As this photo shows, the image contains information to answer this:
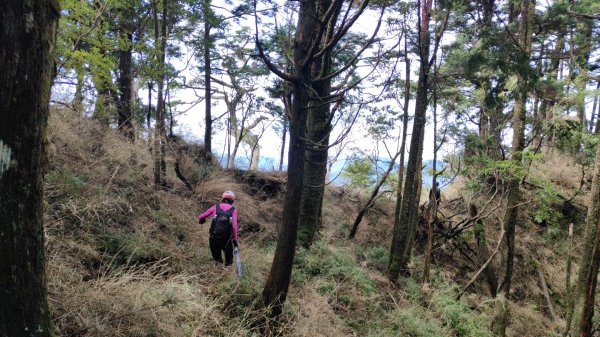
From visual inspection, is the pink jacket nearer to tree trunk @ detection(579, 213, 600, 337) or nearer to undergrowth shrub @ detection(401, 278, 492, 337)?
undergrowth shrub @ detection(401, 278, 492, 337)

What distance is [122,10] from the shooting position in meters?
10.2

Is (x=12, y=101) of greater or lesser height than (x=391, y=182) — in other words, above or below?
above

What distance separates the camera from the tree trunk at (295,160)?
543cm

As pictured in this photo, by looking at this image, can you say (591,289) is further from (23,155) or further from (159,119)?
(159,119)

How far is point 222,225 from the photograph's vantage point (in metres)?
7.08

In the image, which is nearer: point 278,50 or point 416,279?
point 416,279

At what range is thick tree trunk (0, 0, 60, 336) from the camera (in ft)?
7.18

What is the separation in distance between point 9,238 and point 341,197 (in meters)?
15.1

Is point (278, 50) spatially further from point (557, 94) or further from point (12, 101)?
point (12, 101)

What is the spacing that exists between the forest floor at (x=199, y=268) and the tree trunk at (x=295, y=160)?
449mm

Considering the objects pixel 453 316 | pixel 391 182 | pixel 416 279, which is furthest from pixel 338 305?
pixel 391 182

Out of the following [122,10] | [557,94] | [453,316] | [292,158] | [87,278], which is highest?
[122,10]

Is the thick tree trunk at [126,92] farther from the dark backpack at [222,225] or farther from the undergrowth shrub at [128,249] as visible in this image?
the dark backpack at [222,225]

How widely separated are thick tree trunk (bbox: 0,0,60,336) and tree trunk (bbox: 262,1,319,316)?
11.0 feet
